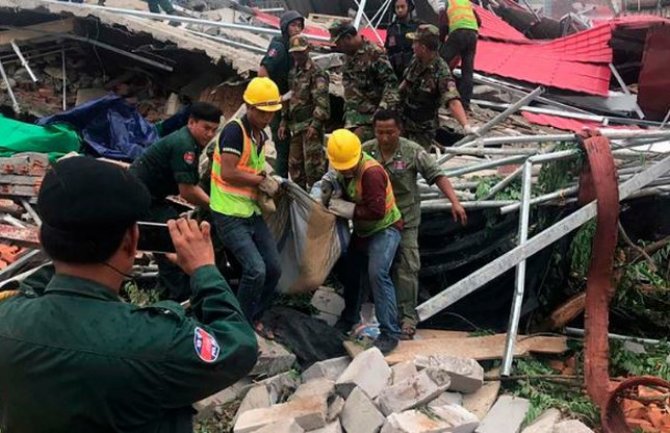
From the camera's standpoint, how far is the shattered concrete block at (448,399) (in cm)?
410

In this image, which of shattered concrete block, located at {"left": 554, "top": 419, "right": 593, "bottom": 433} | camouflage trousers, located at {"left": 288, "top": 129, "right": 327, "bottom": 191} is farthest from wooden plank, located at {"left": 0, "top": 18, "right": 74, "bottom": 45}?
shattered concrete block, located at {"left": 554, "top": 419, "right": 593, "bottom": 433}

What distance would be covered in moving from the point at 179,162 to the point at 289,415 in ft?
5.92

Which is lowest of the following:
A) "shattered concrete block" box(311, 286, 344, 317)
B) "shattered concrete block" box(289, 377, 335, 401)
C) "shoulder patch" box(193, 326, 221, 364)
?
"shattered concrete block" box(311, 286, 344, 317)

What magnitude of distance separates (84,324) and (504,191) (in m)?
4.38

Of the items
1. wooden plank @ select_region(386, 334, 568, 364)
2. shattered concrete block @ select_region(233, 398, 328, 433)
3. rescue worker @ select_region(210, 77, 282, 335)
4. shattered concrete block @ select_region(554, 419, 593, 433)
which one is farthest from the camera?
wooden plank @ select_region(386, 334, 568, 364)

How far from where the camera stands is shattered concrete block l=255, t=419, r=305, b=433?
12.2 feet

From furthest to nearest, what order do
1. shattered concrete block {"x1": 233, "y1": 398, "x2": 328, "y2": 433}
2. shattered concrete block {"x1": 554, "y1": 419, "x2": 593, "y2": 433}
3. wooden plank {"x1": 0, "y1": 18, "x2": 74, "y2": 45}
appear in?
wooden plank {"x1": 0, "y1": 18, "x2": 74, "y2": 45}
shattered concrete block {"x1": 233, "y1": 398, "x2": 328, "y2": 433}
shattered concrete block {"x1": 554, "y1": 419, "x2": 593, "y2": 433}

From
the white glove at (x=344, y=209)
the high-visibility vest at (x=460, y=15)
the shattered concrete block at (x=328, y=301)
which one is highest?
the high-visibility vest at (x=460, y=15)

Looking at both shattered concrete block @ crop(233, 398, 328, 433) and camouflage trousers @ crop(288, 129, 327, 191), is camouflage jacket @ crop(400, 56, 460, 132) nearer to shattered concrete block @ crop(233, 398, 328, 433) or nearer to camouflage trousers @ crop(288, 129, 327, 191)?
camouflage trousers @ crop(288, 129, 327, 191)

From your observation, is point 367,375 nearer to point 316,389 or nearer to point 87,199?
point 316,389

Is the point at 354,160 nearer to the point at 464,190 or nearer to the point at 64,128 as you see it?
the point at 464,190

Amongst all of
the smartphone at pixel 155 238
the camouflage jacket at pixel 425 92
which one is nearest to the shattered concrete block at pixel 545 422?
the smartphone at pixel 155 238

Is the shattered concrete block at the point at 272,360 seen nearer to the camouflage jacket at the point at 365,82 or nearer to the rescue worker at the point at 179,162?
the rescue worker at the point at 179,162

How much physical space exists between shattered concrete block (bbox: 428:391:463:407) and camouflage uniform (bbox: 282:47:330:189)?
2754mm
